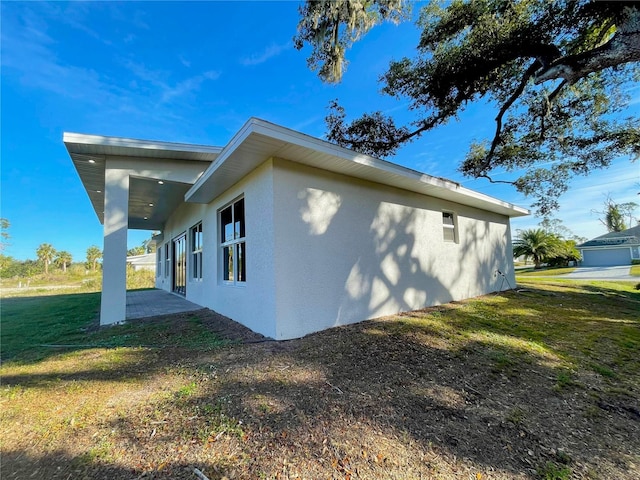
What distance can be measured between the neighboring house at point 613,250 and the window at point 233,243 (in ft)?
128

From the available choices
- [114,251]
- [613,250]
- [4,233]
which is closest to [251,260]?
[114,251]

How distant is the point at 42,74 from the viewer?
8.54 m

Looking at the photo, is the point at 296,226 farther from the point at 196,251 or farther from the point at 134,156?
the point at 196,251

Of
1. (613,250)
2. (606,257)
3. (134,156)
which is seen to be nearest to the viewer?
(134,156)

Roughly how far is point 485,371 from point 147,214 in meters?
13.3

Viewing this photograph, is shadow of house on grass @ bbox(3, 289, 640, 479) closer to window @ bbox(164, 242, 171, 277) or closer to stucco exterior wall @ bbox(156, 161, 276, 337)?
stucco exterior wall @ bbox(156, 161, 276, 337)

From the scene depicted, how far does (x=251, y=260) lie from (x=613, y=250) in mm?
39935

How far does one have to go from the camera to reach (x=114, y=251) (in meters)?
6.16

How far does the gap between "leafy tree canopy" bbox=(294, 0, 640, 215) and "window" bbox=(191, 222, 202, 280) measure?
219 inches

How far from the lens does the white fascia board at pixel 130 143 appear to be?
5641 mm

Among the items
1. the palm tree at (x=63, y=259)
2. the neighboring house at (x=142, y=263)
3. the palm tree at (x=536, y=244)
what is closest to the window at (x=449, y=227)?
the palm tree at (x=536, y=244)

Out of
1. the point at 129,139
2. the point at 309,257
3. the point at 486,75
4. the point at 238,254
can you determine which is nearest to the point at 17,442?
the point at 309,257

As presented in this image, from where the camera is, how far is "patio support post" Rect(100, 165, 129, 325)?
6.11 m

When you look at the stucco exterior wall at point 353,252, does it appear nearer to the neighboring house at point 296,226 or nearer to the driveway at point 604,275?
the neighboring house at point 296,226
